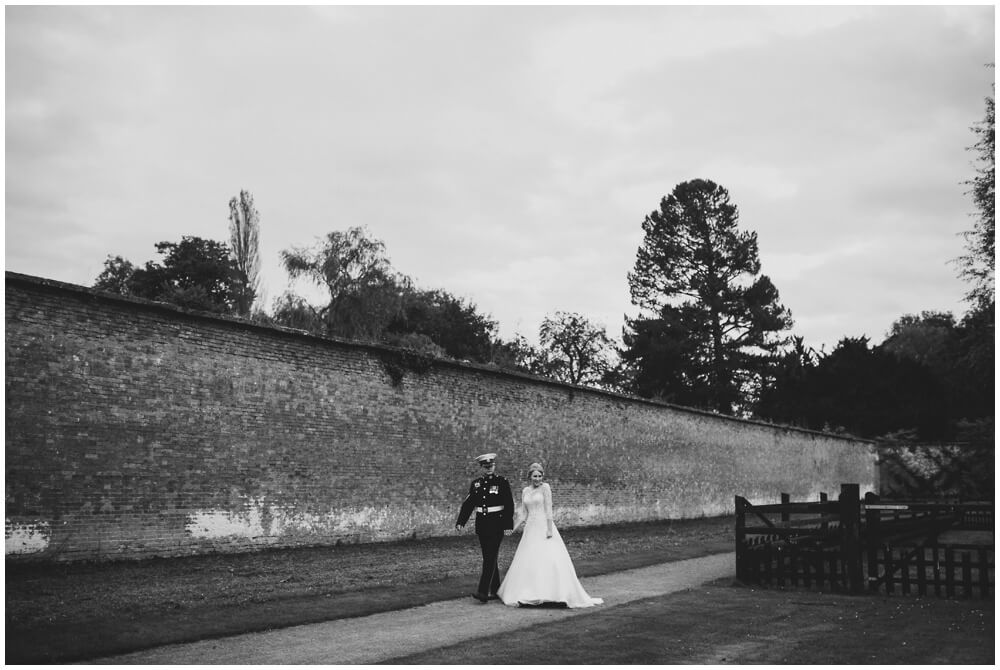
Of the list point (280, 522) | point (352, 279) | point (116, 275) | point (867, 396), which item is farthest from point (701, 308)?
point (280, 522)

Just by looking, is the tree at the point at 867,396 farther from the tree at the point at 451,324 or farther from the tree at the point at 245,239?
the tree at the point at 245,239

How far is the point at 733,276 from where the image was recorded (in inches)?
2408

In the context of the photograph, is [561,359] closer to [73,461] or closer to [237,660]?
[73,461]

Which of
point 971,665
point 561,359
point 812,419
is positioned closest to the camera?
point 971,665

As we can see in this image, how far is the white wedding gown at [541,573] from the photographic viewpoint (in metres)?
9.48

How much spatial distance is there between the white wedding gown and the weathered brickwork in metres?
6.03

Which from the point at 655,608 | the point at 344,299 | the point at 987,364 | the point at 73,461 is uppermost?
the point at 344,299

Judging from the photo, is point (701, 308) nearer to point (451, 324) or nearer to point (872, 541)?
point (451, 324)

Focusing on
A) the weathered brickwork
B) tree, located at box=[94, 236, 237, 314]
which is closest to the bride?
the weathered brickwork

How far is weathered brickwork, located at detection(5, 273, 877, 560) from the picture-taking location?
38.6ft

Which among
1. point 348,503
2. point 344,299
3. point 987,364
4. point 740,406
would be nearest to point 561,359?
point 740,406

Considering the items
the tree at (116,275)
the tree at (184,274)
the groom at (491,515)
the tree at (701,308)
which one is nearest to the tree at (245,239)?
the tree at (184,274)

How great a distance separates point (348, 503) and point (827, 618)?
9533 mm

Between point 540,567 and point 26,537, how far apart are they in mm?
6734
